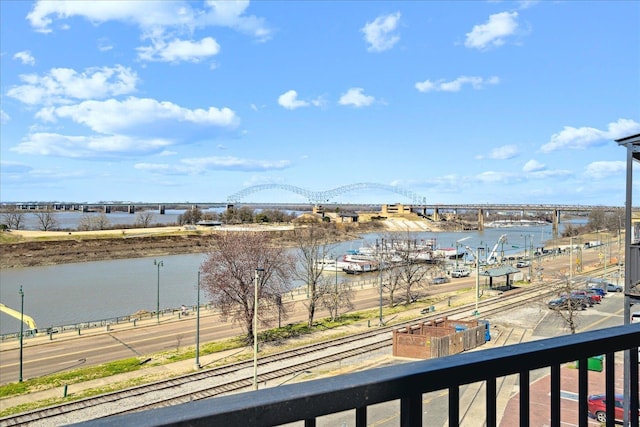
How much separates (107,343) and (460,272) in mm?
38386

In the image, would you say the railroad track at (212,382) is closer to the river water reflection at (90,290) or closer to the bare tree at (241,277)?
the bare tree at (241,277)

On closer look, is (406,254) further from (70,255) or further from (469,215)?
(469,215)

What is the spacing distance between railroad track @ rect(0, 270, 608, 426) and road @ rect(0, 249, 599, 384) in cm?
581

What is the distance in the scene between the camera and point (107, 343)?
2531 centimetres

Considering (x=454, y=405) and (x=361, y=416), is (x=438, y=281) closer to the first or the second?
(x=454, y=405)

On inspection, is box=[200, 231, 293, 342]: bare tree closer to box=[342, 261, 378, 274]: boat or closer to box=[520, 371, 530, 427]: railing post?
box=[520, 371, 530, 427]: railing post

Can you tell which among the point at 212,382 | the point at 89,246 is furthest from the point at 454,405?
the point at 89,246

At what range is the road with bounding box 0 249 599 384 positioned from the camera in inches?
875

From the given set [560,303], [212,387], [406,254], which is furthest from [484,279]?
[212,387]

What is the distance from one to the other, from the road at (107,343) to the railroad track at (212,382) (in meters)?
5.81

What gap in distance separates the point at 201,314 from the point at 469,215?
173614 millimetres

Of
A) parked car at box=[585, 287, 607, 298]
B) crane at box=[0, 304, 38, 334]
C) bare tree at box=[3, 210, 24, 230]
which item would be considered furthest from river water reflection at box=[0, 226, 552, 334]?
bare tree at box=[3, 210, 24, 230]

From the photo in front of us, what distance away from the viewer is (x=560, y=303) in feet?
91.9

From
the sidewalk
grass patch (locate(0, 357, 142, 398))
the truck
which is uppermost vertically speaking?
the sidewalk
